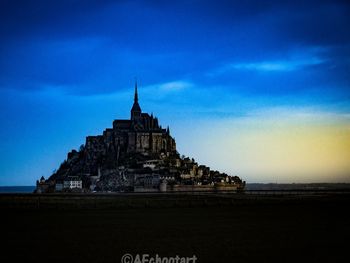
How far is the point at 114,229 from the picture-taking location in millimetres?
31453

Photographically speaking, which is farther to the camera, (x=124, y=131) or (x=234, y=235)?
(x=124, y=131)

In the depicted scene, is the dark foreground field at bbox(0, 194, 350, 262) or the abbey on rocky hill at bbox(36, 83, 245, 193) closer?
the dark foreground field at bbox(0, 194, 350, 262)

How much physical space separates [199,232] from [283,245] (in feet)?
21.3

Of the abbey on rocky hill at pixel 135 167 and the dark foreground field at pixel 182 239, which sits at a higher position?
the abbey on rocky hill at pixel 135 167

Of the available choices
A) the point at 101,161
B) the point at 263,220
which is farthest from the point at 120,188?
the point at 263,220

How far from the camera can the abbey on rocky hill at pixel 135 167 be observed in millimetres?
156375

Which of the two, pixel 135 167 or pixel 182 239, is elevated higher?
pixel 135 167

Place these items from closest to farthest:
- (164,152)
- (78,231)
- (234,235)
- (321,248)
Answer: (321,248), (234,235), (78,231), (164,152)

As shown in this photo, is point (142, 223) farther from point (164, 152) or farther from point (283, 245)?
point (164, 152)

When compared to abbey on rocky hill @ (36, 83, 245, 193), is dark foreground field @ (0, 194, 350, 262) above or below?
below

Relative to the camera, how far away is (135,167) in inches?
6649

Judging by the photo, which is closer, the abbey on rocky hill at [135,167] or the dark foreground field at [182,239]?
the dark foreground field at [182,239]

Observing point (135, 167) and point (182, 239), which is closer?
point (182, 239)

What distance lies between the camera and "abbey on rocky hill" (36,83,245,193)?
513 feet
